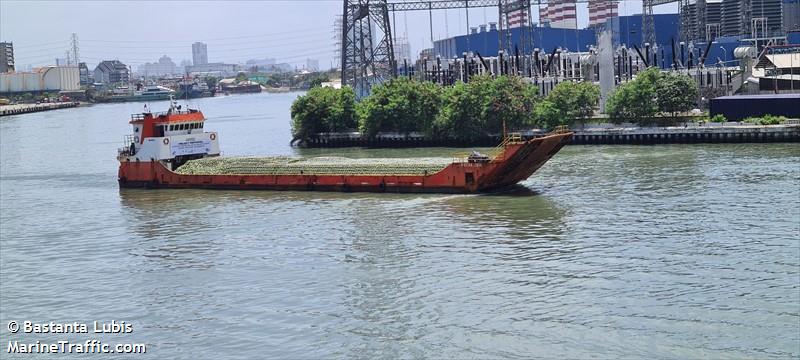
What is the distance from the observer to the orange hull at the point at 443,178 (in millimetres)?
35281

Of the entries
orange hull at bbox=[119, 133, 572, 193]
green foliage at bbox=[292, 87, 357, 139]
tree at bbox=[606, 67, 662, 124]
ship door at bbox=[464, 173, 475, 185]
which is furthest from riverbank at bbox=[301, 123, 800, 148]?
ship door at bbox=[464, 173, 475, 185]

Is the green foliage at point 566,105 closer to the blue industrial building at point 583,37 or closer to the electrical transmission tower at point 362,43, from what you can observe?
the electrical transmission tower at point 362,43

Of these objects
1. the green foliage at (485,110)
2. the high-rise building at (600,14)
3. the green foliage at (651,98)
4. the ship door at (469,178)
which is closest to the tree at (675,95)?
the green foliage at (651,98)

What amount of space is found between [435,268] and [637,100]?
33.2 metres

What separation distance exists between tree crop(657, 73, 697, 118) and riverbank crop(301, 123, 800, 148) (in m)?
1.69

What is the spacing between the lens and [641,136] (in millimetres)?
52844

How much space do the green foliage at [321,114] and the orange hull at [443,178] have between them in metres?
20.9

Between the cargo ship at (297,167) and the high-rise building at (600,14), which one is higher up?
the high-rise building at (600,14)

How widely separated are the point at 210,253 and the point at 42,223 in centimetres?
963

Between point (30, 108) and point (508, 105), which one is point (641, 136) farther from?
point (30, 108)

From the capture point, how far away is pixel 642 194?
33562 mm

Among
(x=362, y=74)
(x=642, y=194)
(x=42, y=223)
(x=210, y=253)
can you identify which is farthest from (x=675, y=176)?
(x=362, y=74)

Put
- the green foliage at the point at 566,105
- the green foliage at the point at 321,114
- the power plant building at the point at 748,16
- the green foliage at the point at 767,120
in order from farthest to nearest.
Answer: the power plant building at the point at 748,16 → the green foliage at the point at 321,114 → the green foliage at the point at 566,105 → the green foliage at the point at 767,120

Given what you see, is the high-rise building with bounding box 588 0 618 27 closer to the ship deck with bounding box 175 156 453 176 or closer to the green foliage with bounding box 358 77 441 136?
the green foliage with bounding box 358 77 441 136
